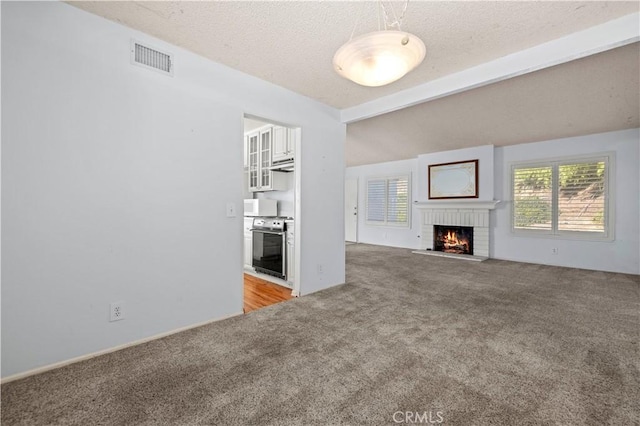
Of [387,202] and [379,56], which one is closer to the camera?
[379,56]

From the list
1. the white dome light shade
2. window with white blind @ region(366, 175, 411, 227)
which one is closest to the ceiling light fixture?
the white dome light shade

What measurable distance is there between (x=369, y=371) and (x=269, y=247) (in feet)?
8.61

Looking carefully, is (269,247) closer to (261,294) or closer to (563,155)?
(261,294)

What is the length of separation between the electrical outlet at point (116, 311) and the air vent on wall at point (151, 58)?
72.8 inches

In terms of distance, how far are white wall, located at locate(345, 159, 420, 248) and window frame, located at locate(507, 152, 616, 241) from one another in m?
2.10

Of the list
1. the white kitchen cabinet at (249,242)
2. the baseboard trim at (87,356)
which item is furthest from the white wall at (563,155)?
the baseboard trim at (87,356)

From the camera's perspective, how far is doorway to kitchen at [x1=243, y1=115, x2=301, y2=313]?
3.55 metres

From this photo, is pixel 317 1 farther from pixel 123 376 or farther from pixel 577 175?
pixel 577 175

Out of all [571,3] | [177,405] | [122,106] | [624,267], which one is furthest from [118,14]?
[624,267]

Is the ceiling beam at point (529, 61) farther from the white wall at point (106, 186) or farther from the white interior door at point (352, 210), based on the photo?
the white interior door at point (352, 210)

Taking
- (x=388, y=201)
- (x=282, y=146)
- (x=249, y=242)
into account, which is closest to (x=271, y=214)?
(x=249, y=242)

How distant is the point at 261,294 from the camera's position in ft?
12.1

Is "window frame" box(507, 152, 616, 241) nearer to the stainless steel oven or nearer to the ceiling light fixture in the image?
the stainless steel oven

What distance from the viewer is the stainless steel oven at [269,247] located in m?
4.06
